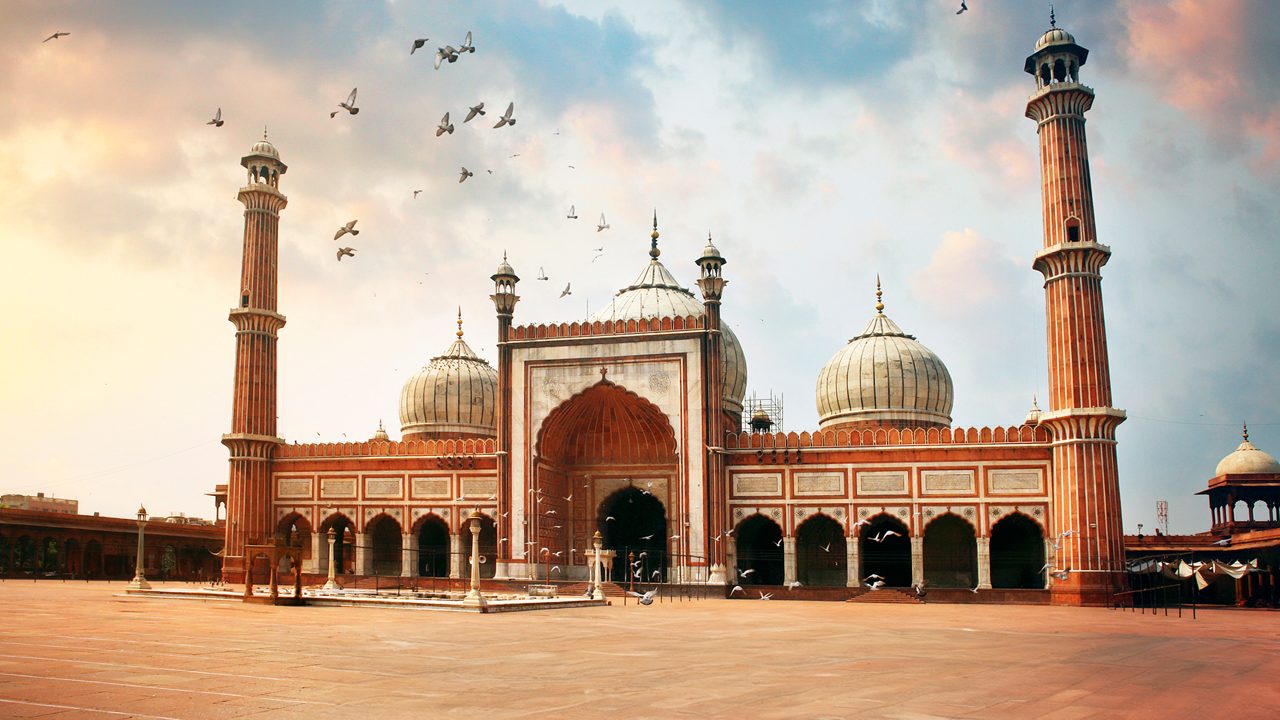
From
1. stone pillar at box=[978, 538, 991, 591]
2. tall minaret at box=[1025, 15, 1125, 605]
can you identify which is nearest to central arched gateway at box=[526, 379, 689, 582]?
stone pillar at box=[978, 538, 991, 591]

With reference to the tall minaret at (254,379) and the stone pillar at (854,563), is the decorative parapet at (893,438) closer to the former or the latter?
the stone pillar at (854,563)

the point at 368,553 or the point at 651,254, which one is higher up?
the point at 651,254

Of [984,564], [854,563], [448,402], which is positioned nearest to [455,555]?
[448,402]

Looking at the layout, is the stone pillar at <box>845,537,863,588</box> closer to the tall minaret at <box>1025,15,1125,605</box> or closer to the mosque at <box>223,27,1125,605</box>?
the mosque at <box>223,27,1125,605</box>

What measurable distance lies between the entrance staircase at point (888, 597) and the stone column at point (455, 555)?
477 inches

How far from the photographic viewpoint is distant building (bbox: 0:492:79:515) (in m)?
58.9

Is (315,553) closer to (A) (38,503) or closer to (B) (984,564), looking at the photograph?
(B) (984,564)

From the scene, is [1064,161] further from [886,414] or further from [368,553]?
[368,553]

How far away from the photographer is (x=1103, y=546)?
87.4 ft

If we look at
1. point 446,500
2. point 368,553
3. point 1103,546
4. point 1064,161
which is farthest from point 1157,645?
point 368,553

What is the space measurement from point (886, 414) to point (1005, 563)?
6.23 meters

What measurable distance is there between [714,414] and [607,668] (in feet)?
71.2

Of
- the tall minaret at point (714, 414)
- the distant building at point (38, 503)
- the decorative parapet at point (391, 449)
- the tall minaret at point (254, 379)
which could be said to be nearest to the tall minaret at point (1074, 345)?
the tall minaret at point (714, 414)

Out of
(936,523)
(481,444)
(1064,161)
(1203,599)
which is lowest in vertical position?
(1203,599)
